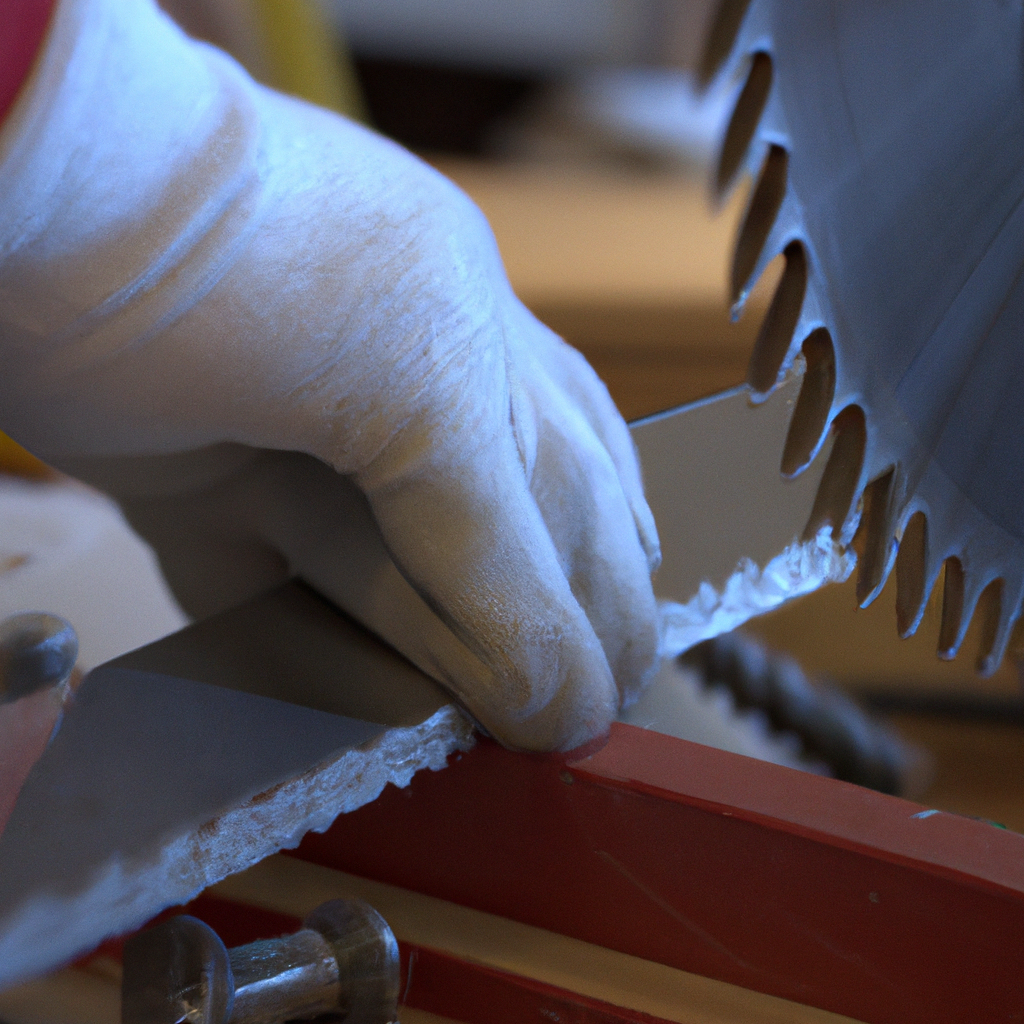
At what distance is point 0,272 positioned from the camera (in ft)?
1.04

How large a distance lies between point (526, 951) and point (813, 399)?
23cm

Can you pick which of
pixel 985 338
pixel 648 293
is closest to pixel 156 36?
pixel 985 338

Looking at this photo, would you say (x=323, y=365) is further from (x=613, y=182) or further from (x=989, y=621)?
(x=613, y=182)

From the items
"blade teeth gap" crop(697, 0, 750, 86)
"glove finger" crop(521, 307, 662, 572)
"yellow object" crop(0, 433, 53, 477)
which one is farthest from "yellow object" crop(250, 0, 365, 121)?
"blade teeth gap" crop(697, 0, 750, 86)

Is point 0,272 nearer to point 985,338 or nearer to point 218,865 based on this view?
point 218,865

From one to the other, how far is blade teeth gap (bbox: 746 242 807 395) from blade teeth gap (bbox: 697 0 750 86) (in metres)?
0.07

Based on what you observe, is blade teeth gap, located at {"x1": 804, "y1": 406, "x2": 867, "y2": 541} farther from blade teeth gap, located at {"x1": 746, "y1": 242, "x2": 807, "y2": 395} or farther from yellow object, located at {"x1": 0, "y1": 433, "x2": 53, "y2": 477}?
yellow object, located at {"x1": 0, "y1": 433, "x2": 53, "y2": 477}

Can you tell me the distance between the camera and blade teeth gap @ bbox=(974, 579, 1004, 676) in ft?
1.49

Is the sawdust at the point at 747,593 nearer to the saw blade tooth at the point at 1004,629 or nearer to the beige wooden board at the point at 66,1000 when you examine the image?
the saw blade tooth at the point at 1004,629

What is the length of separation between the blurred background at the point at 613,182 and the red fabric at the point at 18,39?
19 cm

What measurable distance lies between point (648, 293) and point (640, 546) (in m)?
1.09

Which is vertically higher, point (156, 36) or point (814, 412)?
point (156, 36)

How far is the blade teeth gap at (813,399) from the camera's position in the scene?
15.3 inches

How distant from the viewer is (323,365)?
14.2 inches
